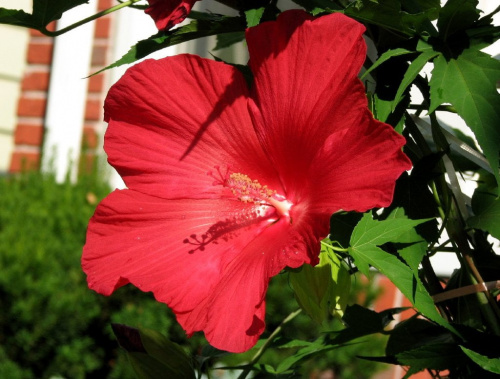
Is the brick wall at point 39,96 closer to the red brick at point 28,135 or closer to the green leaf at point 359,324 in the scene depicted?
the red brick at point 28,135

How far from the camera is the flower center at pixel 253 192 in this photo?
618 mm

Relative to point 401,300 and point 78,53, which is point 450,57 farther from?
point 78,53

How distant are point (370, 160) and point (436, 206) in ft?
0.46

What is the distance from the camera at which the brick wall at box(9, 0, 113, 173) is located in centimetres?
321

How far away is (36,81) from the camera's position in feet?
11.1

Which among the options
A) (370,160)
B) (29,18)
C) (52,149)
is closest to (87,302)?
(52,149)

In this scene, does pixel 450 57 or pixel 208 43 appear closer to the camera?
pixel 450 57

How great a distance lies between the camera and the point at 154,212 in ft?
1.93

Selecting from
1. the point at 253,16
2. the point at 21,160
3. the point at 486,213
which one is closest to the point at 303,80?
the point at 253,16

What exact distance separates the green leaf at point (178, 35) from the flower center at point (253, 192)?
12 cm

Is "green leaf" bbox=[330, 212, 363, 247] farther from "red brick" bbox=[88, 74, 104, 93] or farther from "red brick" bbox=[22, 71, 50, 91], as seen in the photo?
"red brick" bbox=[22, 71, 50, 91]

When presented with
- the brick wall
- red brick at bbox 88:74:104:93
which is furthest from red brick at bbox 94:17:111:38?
red brick at bbox 88:74:104:93

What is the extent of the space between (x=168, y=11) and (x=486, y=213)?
0.31 metres

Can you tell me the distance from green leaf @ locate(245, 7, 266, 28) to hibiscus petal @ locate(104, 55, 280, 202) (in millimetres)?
37
